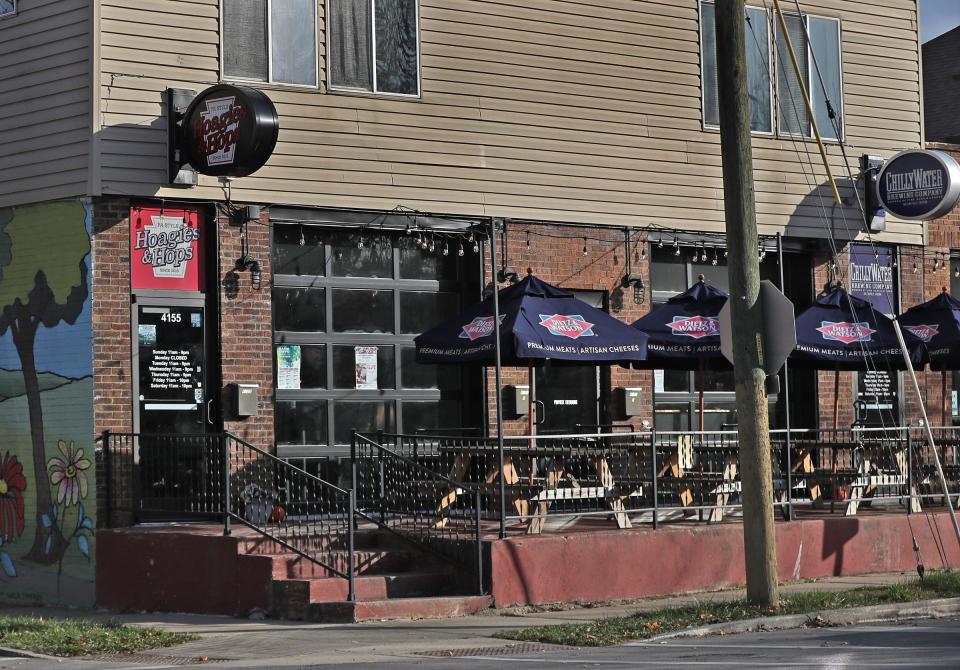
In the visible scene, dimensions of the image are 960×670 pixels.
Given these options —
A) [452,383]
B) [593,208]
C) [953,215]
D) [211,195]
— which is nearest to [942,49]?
[953,215]

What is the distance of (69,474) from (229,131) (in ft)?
12.8

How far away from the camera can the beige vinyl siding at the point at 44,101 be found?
15.7 meters

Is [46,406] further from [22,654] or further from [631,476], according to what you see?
[631,476]

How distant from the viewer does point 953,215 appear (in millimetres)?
22344

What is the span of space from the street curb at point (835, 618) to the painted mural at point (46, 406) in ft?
21.1

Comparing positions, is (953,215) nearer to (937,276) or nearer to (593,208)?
(937,276)

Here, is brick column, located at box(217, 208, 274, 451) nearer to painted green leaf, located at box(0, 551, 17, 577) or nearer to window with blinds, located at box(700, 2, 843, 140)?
painted green leaf, located at box(0, 551, 17, 577)

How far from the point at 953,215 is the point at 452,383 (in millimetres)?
8786

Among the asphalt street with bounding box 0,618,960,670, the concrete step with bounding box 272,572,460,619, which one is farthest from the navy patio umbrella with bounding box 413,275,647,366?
the asphalt street with bounding box 0,618,960,670

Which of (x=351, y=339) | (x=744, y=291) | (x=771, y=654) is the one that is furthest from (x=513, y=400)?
(x=771, y=654)

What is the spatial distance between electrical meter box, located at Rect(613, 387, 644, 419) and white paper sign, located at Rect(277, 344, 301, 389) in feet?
13.7

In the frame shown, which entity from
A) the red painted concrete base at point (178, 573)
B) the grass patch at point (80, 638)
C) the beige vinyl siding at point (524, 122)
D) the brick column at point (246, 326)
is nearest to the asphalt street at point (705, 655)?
the grass patch at point (80, 638)

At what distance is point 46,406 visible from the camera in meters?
15.9

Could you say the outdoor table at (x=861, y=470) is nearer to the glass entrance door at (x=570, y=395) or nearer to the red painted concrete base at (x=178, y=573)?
the glass entrance door at (x=570, y=395)
